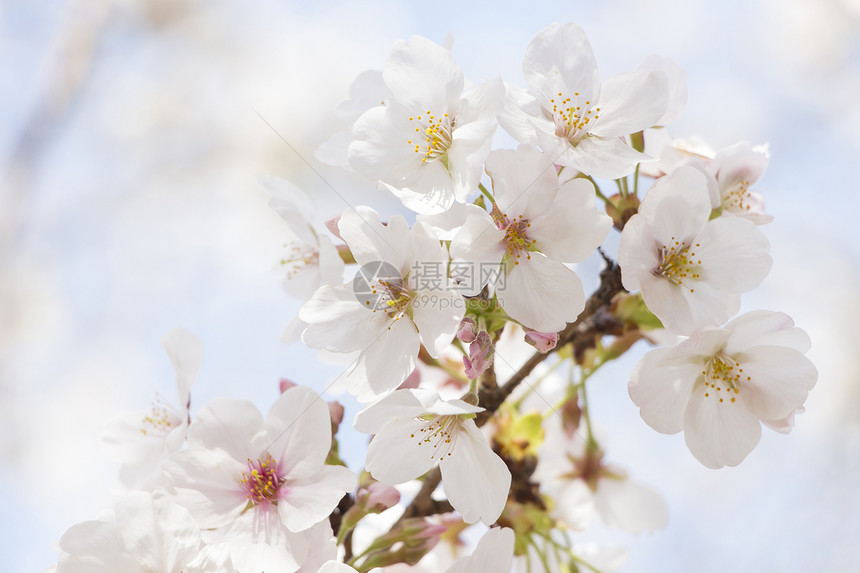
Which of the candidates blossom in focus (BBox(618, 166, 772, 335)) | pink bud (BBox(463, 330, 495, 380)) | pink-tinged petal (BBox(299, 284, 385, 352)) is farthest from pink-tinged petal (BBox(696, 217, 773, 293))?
pink-tinged petal (BBox(299, 284, 385, 352))

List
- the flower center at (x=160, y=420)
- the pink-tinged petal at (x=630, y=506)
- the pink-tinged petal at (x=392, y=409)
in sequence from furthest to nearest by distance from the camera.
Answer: the pink-tinged petal at (x=630, y=506) < the flower center at (x=160, y=420) < the pink-tinged petal at (x=392, y=409)

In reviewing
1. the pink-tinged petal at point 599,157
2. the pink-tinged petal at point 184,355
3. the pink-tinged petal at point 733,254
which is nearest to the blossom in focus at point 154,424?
the pink-tinged petal at point 184,355

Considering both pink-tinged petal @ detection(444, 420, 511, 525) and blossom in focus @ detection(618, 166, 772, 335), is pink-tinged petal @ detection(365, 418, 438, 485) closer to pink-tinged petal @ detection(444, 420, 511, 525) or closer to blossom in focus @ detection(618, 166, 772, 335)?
pink-tinged petal @ detection(444, 420, 511, 525)

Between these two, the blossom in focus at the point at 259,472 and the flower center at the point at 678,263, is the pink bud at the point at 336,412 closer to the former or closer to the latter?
the blossom in focus at the point at 259,472

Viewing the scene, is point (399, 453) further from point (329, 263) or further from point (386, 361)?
point (329, 263)

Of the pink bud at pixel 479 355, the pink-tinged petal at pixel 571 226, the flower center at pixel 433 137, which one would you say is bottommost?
the pink bud at pixel 479 355

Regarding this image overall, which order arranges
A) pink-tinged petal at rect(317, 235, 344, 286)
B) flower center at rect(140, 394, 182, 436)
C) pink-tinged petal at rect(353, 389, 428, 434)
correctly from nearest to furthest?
pink-tinged petal at rect(353, 389, 428, 434) → pink-tinged petal at rect(317, 235, 344, 286) → flower center at rect(140, 394, 182, 436)

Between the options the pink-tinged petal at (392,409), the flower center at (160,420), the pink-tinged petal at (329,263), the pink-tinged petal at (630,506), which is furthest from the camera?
the pink-tinged petal at (630,506)
